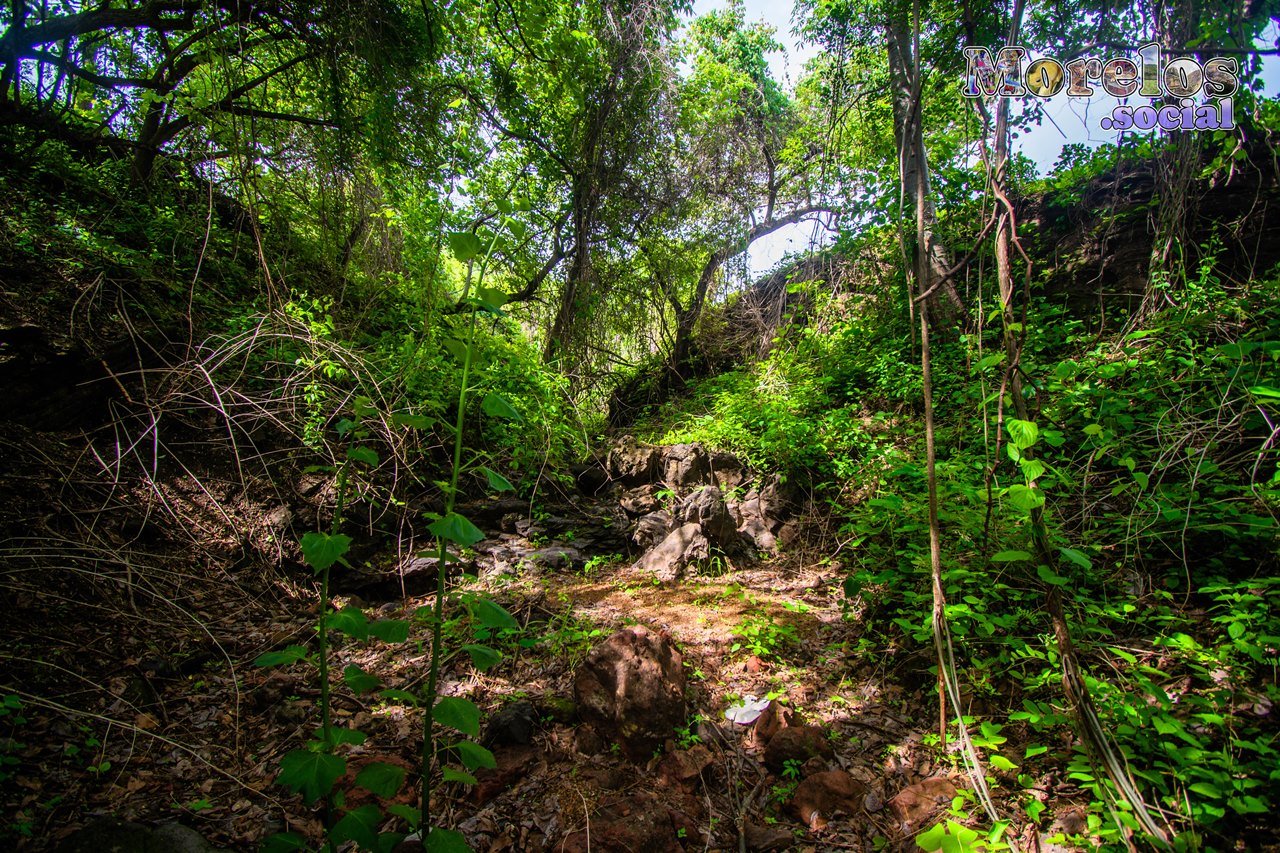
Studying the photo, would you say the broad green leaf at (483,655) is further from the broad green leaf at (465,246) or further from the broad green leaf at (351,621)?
the broad green leaf at (465,246)

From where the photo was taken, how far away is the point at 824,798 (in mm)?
1711

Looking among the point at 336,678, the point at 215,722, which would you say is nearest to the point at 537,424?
the point at 336,678

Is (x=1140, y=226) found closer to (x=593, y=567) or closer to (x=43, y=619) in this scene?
(x=593, y=567)

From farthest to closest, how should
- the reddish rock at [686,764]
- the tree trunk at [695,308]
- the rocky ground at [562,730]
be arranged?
the tree trunk at [695,308] < the reddish rock at [686,764] < the rocky ground at [562,730]

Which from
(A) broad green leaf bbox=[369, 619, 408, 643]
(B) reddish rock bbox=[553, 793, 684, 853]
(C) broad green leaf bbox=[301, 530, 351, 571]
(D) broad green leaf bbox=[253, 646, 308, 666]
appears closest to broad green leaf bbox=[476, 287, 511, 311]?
(C) broad green leaf bbox=[301, 530, 351, 571]

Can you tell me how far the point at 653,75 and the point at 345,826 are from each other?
6.79 m

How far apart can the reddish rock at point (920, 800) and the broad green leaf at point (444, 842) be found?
4.84ft

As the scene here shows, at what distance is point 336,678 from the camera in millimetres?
2291

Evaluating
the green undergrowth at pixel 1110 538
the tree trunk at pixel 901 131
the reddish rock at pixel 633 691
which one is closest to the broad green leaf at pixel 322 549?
the reddish rock at pixel 633 691

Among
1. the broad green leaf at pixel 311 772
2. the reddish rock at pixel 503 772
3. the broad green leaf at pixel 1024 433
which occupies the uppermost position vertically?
the broad green leaf at pixel 1024 433

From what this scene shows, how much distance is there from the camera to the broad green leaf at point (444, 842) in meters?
1.06

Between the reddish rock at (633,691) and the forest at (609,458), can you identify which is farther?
the reddish rock at (633,691)

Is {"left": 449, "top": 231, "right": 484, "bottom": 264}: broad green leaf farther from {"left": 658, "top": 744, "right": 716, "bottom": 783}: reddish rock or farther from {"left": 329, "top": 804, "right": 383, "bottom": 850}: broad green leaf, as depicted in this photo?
{"left": 658, "top": 744, "right": 716, "bottom": 783}: reddish rock

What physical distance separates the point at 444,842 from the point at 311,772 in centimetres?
34
